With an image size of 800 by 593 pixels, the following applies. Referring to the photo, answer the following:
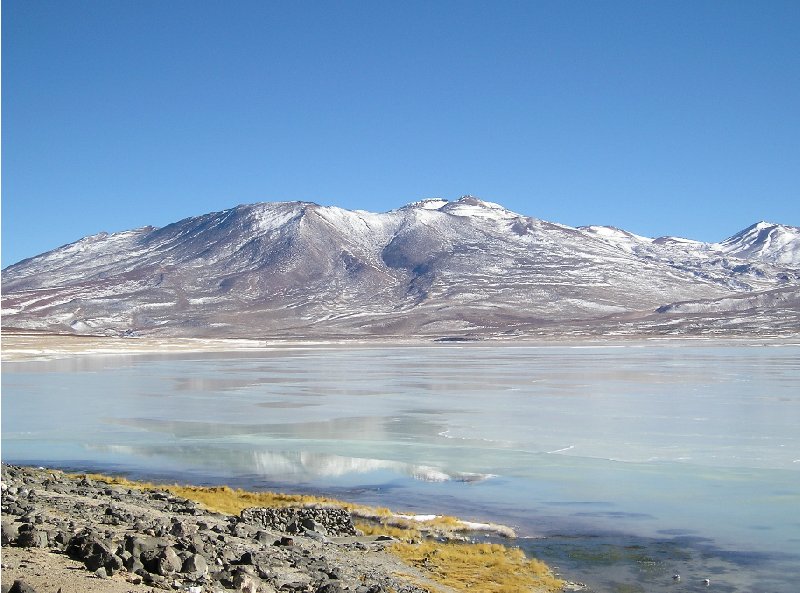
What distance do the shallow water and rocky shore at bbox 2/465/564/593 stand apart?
310 cm

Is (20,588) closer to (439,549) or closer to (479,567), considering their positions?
(479,567)

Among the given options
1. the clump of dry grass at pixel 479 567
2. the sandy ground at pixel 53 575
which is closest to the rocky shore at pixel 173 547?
the sandy ground at pixel 53 575

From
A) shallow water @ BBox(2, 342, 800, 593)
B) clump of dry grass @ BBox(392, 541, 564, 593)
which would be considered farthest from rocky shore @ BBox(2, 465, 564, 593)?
shallow water @ BBox(2, 342, 800, 593)

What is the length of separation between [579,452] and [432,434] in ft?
19.9

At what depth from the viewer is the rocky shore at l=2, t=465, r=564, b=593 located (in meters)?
9.48

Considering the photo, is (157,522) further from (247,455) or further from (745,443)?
(745,443)

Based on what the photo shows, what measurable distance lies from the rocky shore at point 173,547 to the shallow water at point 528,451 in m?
3.10

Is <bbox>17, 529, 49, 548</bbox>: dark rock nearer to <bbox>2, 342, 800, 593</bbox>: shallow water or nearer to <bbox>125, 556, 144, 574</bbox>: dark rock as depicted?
<bbox>125, 556, 144, 574</bbox>: dark rock

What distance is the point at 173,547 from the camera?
1065cm

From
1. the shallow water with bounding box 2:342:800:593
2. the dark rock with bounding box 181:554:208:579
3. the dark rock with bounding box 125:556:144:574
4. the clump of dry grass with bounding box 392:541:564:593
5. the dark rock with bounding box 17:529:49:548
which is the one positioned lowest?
the clump of dry grass with bounding box 392:541:564:593

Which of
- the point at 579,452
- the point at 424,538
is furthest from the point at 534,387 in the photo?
the point at 424,538

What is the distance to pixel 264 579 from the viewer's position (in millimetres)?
10664

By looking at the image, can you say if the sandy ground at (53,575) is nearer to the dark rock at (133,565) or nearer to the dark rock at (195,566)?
the dark rock at (133,565)

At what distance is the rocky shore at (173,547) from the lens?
9477 mm
